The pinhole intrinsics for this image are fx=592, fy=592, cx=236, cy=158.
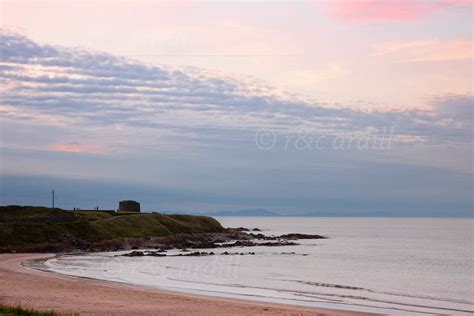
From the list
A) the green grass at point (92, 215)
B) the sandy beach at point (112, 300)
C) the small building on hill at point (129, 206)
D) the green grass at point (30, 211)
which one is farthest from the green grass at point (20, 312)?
the small building on hill at point (129, 206)

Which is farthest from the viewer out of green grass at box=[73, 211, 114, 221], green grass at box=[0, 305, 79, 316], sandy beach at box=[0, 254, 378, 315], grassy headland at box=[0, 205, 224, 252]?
green grass at box=[73, 211, 114, 221]

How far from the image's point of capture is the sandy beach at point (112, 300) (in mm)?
30141

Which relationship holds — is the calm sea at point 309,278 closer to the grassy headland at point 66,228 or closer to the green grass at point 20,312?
the grassy headland at point 66,228

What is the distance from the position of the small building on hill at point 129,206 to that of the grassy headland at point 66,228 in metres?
23.3

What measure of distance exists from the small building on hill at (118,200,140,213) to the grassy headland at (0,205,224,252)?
23299 millimetres

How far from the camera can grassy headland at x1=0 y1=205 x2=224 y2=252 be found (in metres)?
74.2

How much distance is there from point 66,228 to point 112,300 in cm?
5210

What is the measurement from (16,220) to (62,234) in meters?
6.22

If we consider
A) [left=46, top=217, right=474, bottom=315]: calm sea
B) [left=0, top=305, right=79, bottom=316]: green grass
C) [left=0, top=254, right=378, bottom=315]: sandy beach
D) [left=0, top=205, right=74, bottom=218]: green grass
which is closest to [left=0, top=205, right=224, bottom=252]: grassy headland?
[left=0, top=205, right=74, bottom=218]: green grass

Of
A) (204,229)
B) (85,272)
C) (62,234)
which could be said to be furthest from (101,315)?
(204,229)

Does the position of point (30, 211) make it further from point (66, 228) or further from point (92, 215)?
point (92, 215)

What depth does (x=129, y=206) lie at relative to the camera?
455 ft

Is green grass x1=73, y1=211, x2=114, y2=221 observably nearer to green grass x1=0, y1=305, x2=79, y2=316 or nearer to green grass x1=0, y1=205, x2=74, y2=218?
green grass x1=0, y1=205, x2=74, y2=218

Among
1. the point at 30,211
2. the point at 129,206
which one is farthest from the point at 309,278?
the point at 129,206
